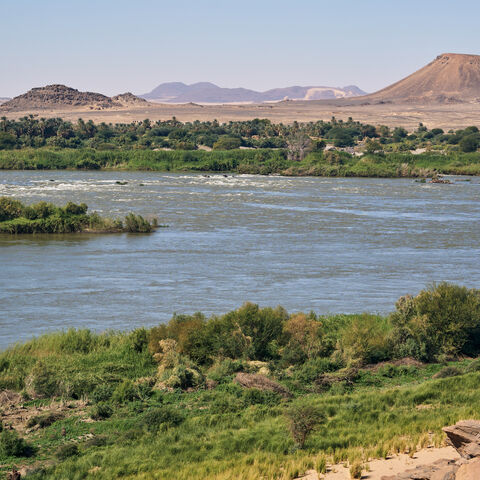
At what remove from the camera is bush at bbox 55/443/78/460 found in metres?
10.2

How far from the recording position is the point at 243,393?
12836mm

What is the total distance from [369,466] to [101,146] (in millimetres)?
80320

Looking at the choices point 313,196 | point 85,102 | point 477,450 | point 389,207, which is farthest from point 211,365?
point 85,102

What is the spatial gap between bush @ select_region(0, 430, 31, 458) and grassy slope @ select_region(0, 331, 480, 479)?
0.16 meters

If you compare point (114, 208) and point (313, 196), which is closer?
point (114, 208)

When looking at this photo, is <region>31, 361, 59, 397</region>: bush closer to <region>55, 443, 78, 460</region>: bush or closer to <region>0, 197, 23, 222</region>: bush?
<region>55, 443, 78, 460</region>: bush

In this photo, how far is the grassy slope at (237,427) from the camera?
32.1 ft

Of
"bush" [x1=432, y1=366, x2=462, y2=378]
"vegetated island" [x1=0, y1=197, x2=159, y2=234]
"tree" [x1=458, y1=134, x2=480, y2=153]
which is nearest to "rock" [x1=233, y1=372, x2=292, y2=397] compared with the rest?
"bush" [x1=432, y1=366, x2=462, y2=378]

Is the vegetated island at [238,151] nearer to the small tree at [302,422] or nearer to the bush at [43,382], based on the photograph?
the bush at [43,382]

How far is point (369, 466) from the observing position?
9508 millimetres

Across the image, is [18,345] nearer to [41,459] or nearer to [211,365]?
[211,365]

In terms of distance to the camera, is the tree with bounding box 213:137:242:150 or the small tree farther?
the tree with bounding box 213:137:242:150

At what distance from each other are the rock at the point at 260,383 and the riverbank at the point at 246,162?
2319 inches

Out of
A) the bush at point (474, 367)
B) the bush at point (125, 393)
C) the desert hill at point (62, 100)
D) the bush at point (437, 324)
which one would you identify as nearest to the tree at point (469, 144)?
the bush at point (437, 324)
